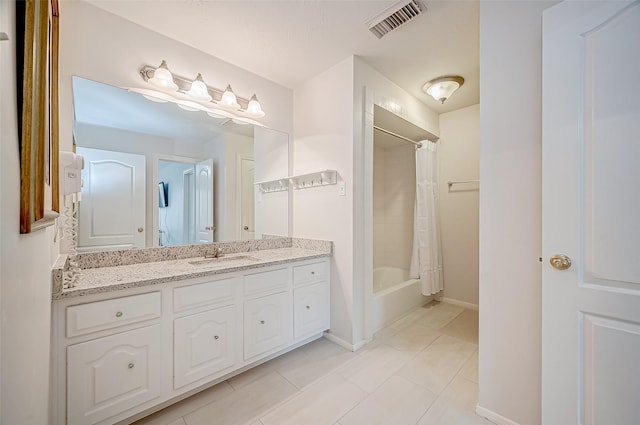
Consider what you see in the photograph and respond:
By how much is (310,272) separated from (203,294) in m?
A: 0.87

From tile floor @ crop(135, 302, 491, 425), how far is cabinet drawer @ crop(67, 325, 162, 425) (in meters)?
0.24

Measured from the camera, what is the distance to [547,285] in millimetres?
1168

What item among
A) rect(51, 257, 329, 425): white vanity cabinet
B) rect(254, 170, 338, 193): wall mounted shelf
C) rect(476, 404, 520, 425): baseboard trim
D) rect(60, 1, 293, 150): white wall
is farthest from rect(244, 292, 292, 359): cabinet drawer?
rect(60, 1, 293, 150): white wall

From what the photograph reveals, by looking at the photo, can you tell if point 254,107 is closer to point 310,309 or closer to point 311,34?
point 311,34

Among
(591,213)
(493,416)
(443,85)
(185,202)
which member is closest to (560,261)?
(591,213)

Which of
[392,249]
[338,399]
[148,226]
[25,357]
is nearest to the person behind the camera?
[25,357]

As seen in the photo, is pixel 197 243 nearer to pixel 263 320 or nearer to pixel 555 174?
pixel 263 320

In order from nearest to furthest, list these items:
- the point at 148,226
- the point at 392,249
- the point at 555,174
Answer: the point at 555,174, the point at 148,226, the point at 392,249

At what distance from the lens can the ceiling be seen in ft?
5.31

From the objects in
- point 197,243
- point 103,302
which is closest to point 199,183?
point 197,243

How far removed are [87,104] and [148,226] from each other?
2.75 ft

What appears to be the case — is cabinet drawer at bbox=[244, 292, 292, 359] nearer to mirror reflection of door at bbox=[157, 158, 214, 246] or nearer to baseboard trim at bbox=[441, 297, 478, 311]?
mirror reflection of door at bbox=[157, 158, 214, 246]

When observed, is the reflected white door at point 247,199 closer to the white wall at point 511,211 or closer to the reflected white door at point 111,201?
the reflected white door at point 111,201

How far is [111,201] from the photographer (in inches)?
68.1
